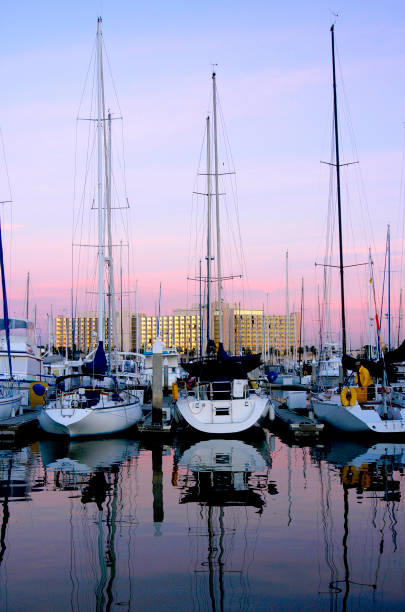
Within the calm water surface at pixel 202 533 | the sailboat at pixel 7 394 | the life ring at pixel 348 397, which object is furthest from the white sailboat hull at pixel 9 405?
the life ring at pixel 348 397

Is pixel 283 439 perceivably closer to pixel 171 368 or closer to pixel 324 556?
pixel 324 556

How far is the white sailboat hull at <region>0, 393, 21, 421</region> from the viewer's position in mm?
26987

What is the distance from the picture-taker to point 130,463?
1886cm

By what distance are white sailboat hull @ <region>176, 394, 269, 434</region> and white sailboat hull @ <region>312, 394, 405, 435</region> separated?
277 centimetres

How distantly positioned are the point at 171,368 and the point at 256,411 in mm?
30717

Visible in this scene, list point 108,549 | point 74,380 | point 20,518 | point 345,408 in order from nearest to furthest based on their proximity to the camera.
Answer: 1. point 108,549
2. point 20,518
3. point 345,408
4. point 74,380

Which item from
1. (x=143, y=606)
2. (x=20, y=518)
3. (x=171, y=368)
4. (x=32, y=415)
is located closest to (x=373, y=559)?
(x=143, y=606)

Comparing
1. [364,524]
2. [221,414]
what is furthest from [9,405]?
[364,524]

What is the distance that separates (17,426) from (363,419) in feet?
39.7

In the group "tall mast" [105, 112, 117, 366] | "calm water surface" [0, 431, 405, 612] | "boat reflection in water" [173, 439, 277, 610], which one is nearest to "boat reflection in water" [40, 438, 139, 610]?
"calm water surface" [0, 431, 405, 612]

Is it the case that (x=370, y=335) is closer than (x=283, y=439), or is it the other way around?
(x=283, y=439)

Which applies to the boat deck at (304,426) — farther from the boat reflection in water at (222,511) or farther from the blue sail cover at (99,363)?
the blue sail cover at (99,363)

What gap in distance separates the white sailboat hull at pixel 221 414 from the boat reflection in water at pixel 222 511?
1.37 m

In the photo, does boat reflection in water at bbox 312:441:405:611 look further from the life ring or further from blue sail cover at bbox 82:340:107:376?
blue sail cover at bbox 82:340:107:376
